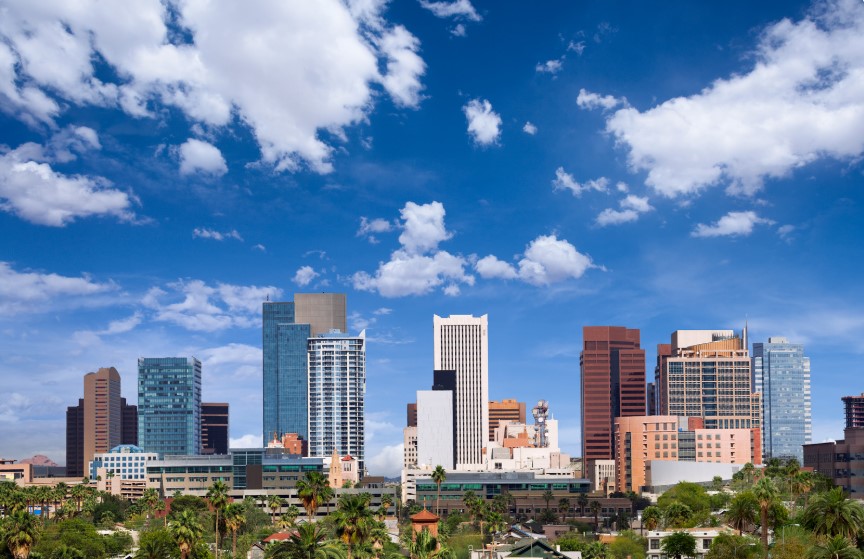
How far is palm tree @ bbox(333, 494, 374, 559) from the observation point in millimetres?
110375

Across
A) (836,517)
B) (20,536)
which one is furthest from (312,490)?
(836,517)

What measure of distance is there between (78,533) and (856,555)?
125763 mm

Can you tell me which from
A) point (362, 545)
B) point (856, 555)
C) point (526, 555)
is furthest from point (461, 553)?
point (856, 555)

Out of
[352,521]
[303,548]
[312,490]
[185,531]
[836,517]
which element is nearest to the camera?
[303,548]

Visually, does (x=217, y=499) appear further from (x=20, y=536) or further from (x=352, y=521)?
(x=352, y=521)

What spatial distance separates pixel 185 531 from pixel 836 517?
70.5m

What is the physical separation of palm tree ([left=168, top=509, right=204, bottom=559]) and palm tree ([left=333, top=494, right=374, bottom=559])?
2190cm

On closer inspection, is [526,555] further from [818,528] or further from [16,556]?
[16,556]

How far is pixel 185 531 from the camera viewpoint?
124 metres

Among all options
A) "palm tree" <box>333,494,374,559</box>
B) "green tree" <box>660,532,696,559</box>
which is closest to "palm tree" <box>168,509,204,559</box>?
"palm tree" <box>333,494,374,559</box>

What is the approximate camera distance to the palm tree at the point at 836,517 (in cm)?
10756

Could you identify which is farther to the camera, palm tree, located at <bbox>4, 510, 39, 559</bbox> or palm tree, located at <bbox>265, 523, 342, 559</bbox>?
palm tree, located at <bbox>4, 510, 39, 559</bbox>

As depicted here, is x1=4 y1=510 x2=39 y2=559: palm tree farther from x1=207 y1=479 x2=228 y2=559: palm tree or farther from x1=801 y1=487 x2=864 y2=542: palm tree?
x1=801 y1=487 x2=864 y2=542: palm tree

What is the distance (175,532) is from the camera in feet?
406
